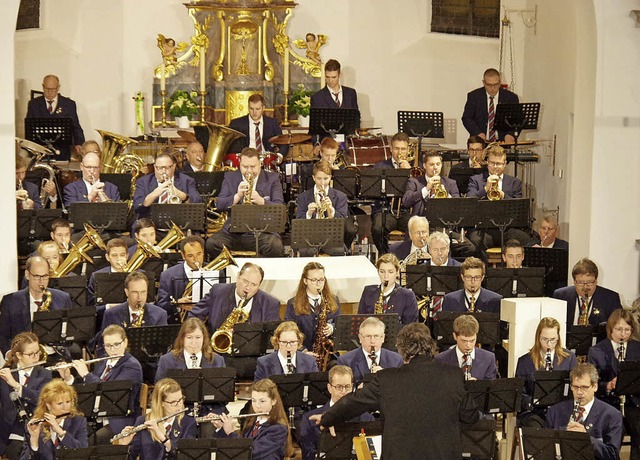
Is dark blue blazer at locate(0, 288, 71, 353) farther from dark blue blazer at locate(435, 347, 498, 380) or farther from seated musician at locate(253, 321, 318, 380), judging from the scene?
dark blue blazer at locate(435, 347, 498, 380)

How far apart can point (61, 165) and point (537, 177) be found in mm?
5973

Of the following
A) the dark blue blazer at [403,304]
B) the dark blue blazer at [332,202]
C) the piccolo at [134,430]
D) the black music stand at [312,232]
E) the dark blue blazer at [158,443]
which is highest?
the dark blue blazer at [332,202]

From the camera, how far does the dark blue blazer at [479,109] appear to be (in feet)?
52.3

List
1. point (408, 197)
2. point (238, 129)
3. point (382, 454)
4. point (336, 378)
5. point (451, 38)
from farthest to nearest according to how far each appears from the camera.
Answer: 1. point (451, 38)
2. point (238, 129)
3. point (408, 197)
4. point (336, 378)
5. point (382, 454)

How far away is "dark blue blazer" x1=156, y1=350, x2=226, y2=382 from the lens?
9.45 m

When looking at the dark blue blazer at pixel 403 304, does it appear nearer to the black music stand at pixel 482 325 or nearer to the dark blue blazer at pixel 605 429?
the black music stand at pixel 482 325

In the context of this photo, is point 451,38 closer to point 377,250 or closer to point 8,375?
point 377,250

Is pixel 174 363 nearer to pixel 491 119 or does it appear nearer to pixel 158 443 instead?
pixel 158 443

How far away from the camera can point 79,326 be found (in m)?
10.0

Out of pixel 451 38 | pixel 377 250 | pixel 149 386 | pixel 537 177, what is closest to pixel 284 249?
pixel 377 250

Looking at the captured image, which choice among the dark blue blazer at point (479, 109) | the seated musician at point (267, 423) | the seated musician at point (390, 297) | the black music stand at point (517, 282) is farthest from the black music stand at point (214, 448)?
the dark blue blazer at point (479, 109)

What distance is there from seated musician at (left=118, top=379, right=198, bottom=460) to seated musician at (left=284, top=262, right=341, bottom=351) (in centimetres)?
181

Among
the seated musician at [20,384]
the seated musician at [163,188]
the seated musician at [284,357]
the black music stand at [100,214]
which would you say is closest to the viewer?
the seated musician at [20,384]

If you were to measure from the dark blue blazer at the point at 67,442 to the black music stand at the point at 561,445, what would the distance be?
10.2ft
